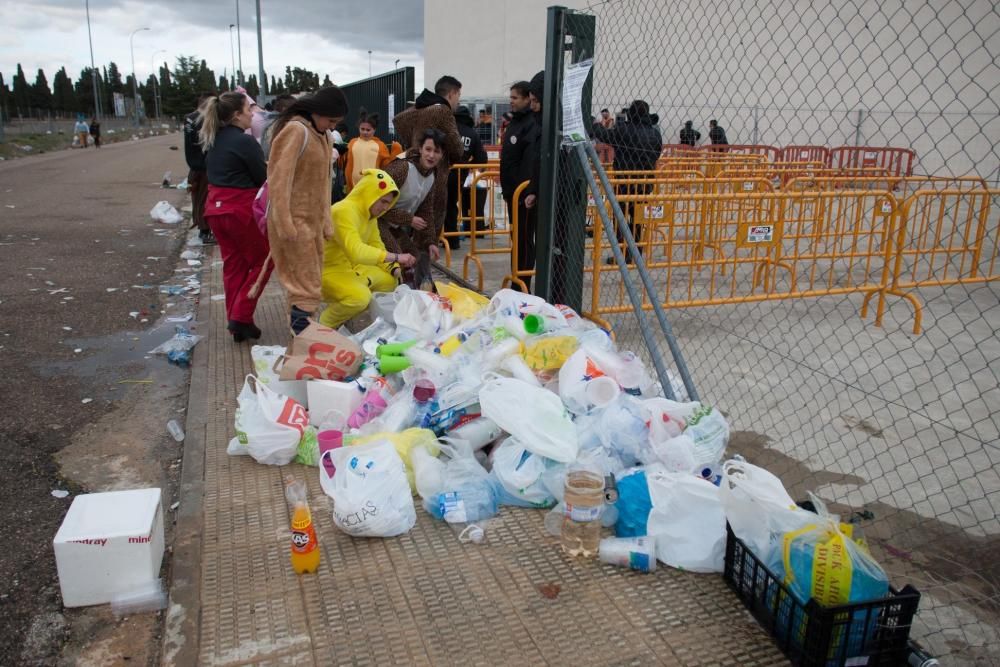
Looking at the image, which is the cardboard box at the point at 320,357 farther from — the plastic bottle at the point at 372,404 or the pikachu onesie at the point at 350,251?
Answer: the pikachu onesie at the point at 350,251

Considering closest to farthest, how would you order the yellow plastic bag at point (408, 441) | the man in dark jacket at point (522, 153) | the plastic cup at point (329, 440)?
the yellow plastic bag at point (408, 441) < the plastic cup at point (329, 440) < the man in dark jacket at point (522, 153)

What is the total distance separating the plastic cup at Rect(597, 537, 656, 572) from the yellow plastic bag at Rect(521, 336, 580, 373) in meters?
1.22

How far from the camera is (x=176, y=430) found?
423 centimetres

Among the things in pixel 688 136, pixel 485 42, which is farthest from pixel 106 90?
pixel 688 136

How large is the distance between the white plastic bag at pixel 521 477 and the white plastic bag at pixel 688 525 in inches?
20.9

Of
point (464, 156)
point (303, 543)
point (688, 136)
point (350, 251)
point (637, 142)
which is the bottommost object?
point (303, 543)

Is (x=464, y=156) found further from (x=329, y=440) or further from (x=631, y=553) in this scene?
(x=631, y=553)

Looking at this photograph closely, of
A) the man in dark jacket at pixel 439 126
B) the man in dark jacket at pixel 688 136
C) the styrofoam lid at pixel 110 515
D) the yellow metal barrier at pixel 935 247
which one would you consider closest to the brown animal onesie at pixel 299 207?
the man in dark jacket at pixel 439 126

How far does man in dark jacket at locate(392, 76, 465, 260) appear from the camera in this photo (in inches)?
244

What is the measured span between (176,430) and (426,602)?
226cm

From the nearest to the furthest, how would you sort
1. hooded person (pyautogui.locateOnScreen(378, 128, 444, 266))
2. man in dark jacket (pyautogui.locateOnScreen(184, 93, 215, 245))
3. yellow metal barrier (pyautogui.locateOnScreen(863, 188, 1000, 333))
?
hooded person (pyautogui.locateOnScreen(378, 128, 444, 266)) < yellow metal barrier (pyautogui.locateOnScreen(863, 188, 1000, 333)) < man in dark jacket (pyautogui.locateOnScreen(184, 93, 215, 245))

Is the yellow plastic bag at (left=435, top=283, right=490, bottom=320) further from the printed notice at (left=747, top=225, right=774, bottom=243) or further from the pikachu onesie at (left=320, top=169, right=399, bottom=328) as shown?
the printed notice at (left=747, top=225, right=774, bottom=243)

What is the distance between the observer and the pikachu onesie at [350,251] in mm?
5184

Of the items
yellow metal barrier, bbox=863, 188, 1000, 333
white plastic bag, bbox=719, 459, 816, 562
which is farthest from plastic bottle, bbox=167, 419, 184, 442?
yellow metal barrier, bbox=863, 188, 1000, 333
